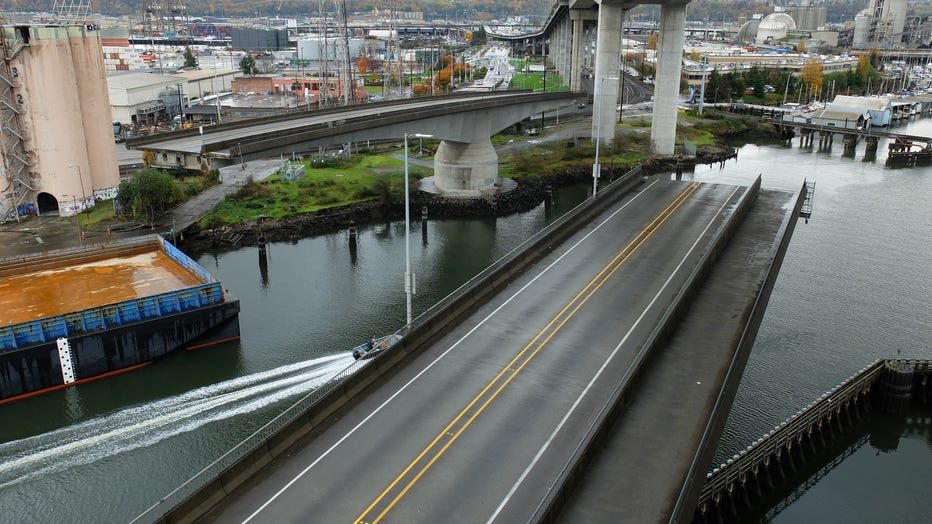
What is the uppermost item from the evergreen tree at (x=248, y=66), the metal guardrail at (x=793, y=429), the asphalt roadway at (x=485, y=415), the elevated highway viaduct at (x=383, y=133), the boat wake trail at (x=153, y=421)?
the evergreen tree at (x=248, y=66)

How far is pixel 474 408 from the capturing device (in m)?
25.0

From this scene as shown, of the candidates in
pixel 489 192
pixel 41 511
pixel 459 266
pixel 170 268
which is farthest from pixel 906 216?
pixel 41 511

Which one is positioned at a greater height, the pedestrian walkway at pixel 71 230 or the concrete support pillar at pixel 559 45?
the concrete support pillar at pixel 559 45

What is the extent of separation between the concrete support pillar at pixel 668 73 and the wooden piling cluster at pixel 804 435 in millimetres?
54706

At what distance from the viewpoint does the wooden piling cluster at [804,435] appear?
2666cm

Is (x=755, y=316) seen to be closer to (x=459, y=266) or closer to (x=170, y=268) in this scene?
(x=459, y=266)

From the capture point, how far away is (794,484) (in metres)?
29.8

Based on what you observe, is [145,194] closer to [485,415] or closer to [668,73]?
[485,415]

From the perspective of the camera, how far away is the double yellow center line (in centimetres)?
2042

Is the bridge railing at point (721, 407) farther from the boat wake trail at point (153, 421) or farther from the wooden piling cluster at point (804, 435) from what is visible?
the boat wake trail at point (153, 421)

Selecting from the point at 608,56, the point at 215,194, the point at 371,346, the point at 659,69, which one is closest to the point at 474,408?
the point at 371,346

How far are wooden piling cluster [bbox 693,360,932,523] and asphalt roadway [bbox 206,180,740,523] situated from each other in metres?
5.37

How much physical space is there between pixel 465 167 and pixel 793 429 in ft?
143

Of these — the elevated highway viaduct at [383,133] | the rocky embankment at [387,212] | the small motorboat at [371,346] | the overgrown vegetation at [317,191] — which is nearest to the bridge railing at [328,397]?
the small motorboat at [371,346]
